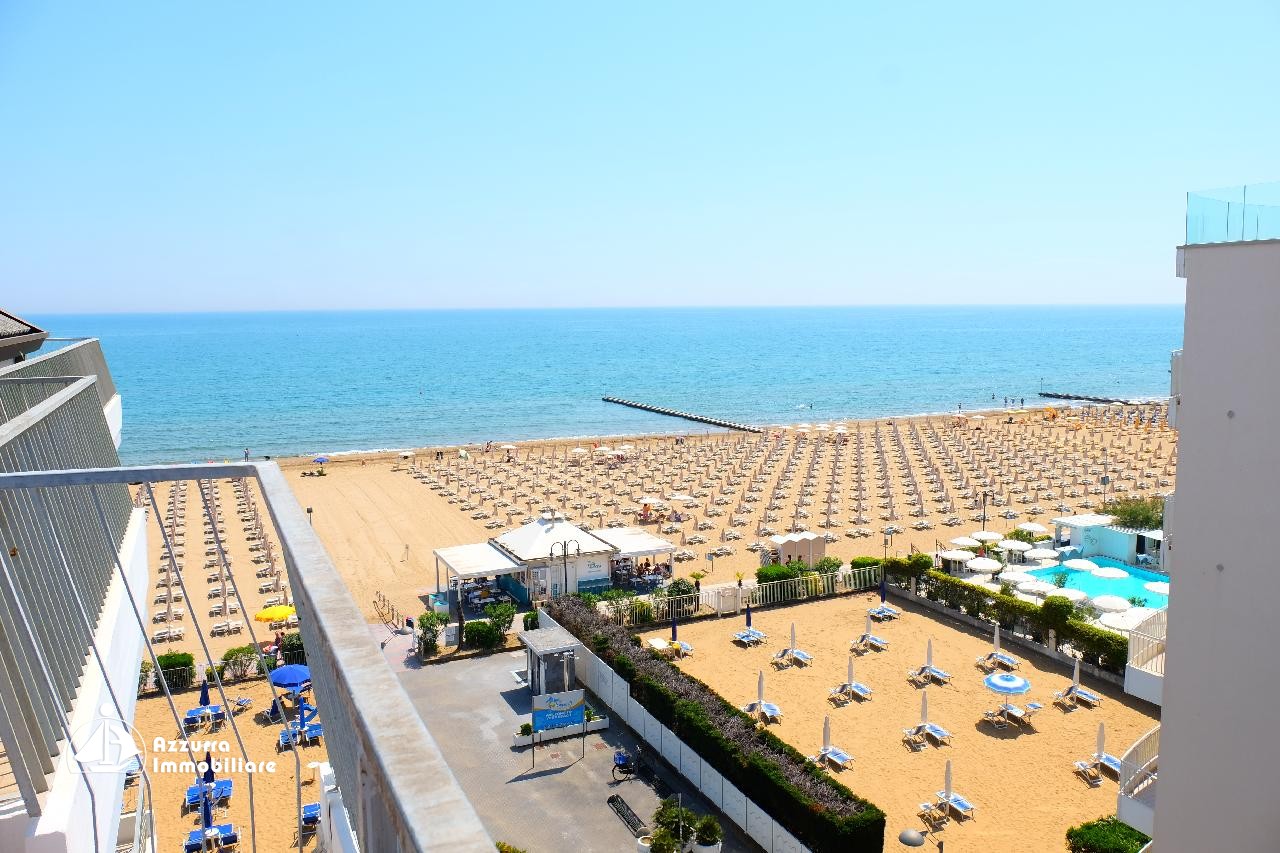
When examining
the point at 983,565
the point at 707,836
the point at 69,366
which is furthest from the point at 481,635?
the point at 983,565

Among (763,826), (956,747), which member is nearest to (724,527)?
(956,747)

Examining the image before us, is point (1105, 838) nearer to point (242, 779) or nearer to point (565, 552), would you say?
point (242, 779)

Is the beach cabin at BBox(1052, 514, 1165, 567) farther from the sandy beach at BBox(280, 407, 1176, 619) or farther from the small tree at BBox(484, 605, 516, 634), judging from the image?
the small tree at BBox(484, 605, 516, 634)


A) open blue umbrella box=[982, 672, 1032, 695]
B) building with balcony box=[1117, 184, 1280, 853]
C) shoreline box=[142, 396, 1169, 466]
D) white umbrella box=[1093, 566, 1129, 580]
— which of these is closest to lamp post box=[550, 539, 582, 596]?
open blue umbrella box=[982, 672, 1032, 695]

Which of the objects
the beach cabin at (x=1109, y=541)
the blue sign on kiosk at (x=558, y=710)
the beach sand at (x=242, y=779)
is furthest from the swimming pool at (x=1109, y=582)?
the beach sand at (x=242, y=779)

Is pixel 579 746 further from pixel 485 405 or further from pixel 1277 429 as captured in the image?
pixel 485 405
